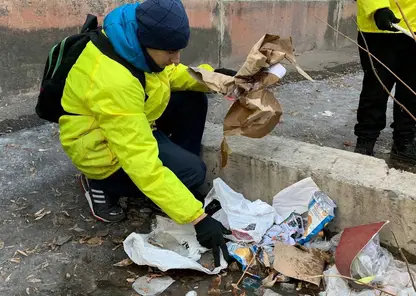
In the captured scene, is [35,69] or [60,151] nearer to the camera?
[60,151]

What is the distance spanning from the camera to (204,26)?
5441mm

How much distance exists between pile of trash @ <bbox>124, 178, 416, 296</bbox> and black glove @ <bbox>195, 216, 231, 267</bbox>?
62 mm

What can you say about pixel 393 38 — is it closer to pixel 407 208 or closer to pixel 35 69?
pixel 407 208

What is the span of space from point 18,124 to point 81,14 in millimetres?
1251

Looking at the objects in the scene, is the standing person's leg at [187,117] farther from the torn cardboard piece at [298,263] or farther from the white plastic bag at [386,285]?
the white plastic bag at [386,285]

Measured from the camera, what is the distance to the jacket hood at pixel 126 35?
209cm

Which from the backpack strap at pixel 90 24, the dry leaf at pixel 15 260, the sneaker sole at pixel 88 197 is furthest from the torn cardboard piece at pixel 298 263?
the backpack strap at pixel 90 24

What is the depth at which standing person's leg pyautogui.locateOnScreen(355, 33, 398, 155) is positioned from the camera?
2990 millimetres

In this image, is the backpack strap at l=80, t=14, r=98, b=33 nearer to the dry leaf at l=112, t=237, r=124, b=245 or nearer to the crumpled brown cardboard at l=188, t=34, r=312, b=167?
the crumpled brown cardboard at l=188, t=34, r=312, b=167

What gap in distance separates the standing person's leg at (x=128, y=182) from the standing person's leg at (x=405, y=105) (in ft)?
5.01

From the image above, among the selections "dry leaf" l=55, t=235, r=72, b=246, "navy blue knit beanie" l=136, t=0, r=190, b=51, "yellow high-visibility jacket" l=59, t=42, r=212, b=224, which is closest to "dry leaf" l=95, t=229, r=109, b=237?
"dry leaf" l=55, t=235, r=72, b=246

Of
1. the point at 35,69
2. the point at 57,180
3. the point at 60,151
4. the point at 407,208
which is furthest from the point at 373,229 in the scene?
the point at 35,69

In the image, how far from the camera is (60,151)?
3336mm

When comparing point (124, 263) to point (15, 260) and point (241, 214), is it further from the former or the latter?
point (241, 214)
